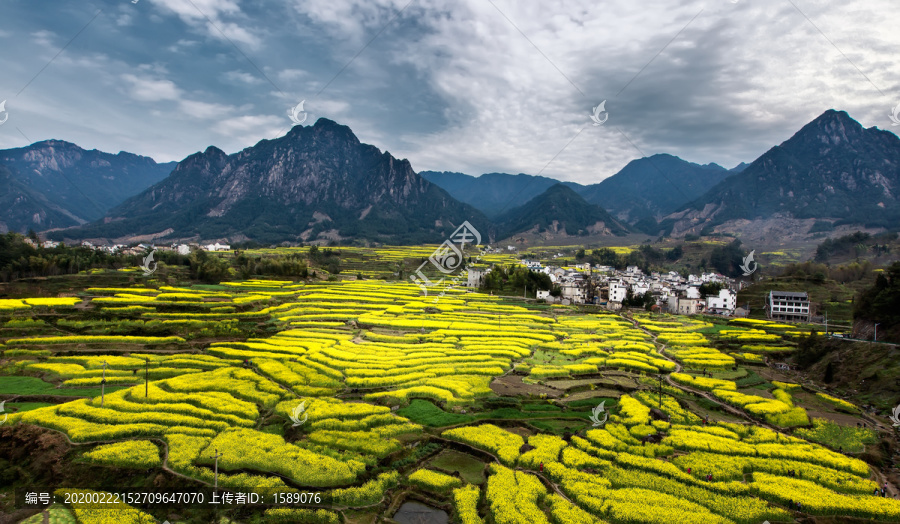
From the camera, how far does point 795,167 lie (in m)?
198

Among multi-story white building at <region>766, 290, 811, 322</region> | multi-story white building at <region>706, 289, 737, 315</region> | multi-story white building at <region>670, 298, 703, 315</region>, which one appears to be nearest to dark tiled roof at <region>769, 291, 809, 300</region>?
multi-story white building at <region>766, 290, 811, 322</region>

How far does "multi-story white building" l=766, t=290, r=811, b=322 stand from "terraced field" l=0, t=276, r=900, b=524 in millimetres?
21005

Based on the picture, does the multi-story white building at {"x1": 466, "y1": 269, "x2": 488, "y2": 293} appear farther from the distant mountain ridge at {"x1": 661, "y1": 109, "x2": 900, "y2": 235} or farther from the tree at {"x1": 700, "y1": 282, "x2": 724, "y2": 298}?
the distant mountain ridge at {"x1": 661, "y1": 109, "x2": 900, "y2": 235}

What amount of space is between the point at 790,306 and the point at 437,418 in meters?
60.4

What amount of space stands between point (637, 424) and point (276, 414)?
18441mm

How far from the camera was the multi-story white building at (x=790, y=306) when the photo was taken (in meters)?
59.2

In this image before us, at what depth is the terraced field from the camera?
52.4 ft

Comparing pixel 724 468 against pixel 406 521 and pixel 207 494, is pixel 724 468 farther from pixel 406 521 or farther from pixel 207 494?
pixel 207 494

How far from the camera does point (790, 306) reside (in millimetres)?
60031

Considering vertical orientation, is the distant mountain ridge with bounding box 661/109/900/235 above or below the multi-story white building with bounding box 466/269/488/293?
above

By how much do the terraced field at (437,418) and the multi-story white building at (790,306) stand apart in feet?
68.9

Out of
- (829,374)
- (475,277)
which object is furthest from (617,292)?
(829,374)

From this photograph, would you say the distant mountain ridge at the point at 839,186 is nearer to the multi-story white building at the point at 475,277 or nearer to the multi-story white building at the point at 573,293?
the multi-story white building at the point at 573,293

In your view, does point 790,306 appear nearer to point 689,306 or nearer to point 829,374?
point 689,306
